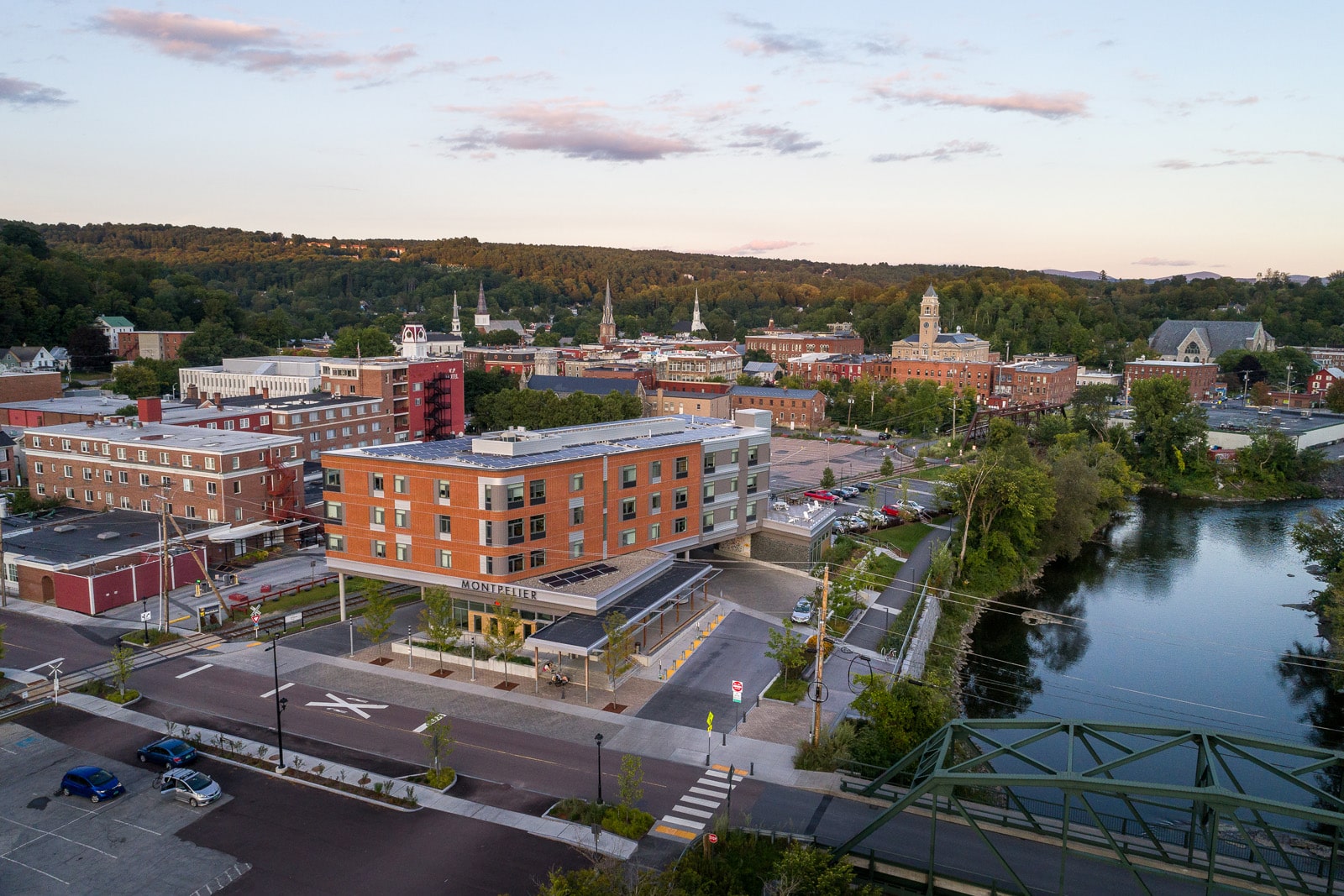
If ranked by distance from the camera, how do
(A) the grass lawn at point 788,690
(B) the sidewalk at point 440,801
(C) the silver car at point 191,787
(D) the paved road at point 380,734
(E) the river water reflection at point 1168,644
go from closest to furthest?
(B) the sidewalk at point 440,801
(C) the silver car at point 191,787
(D) the paved road at point 380,734
(A) the grass lawn at point 788,690
(E) the river water reflection at point 1168,644

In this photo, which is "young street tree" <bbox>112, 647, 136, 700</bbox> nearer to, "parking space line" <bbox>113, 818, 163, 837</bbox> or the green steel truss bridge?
"parking space line" <bbox>113, 818, 163, 837</bbox>

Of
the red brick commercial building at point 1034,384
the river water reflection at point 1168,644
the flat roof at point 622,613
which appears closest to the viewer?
the flat roof at point 622,613

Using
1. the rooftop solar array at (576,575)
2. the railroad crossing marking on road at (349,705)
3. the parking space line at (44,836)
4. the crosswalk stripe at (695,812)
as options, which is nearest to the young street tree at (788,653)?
the rooftop solar array at (576,575)

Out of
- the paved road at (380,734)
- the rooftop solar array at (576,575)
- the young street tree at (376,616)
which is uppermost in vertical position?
the rooftop solar array at (576,575)

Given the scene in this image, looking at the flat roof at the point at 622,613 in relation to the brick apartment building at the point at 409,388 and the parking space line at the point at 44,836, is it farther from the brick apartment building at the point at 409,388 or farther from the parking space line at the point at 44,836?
the brick apartment building at the point at 409,388

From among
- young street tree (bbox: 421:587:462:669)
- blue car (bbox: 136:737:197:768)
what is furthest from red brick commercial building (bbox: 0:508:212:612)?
blue car (bbox: 136:737:197:768)

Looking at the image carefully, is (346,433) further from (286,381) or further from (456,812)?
(456,812)

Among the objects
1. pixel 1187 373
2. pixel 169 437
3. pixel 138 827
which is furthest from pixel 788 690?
pixel 1187 373
